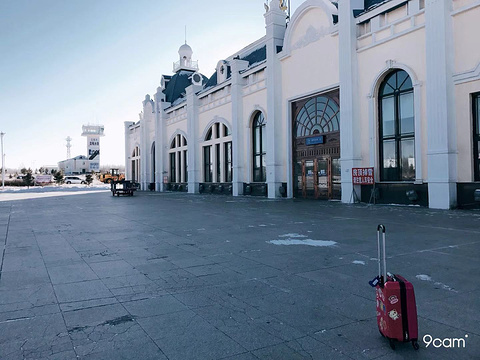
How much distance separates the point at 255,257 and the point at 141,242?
3.10 m

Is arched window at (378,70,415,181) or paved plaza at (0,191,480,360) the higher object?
arched window at (378,70,415,181)

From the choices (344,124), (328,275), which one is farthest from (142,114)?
(328,275)

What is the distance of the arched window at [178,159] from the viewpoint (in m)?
41.1

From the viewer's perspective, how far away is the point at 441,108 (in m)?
15.5

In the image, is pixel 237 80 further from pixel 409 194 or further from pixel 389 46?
pixel 409 194

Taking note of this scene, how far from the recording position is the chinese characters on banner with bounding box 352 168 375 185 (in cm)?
1870

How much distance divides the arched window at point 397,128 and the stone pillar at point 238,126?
512 inches

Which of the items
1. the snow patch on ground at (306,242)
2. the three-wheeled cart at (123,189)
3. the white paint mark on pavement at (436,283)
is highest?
the three-wheeled cart at (123,189)

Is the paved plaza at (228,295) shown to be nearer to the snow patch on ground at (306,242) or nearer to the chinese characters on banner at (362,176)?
the snow patch on ground at (306,242)

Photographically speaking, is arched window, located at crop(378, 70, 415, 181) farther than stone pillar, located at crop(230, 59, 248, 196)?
No

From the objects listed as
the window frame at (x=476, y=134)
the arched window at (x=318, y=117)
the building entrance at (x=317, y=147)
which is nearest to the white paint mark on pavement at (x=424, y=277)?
the window frame at (x=476, y=134)

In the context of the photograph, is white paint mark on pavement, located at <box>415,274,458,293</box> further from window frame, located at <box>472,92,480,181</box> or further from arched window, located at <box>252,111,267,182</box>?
arched window, located at <box>252,111,267,182</box>
